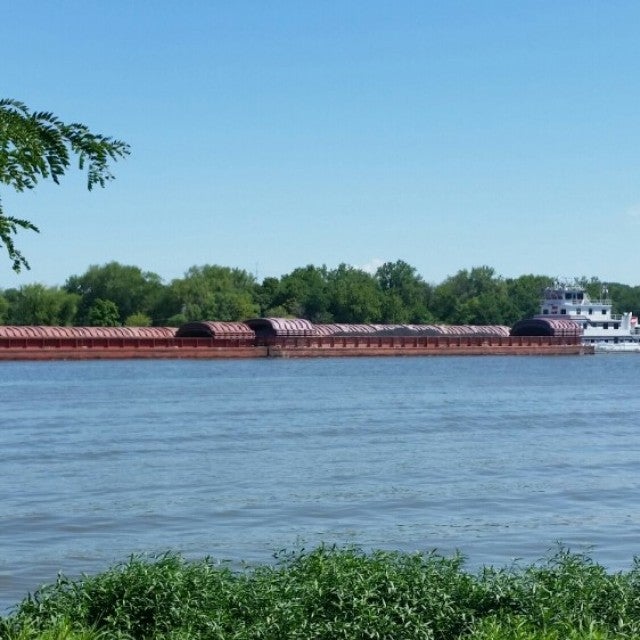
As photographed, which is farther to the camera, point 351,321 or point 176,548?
point 351,321

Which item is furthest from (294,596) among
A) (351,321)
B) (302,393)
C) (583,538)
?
(351,321)

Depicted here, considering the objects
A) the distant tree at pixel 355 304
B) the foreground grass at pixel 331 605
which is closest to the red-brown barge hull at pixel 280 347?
the distant tree at pixel 355 304

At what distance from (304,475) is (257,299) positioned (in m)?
121

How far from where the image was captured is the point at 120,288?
449ft

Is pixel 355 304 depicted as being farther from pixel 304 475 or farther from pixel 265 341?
pixel 304 475

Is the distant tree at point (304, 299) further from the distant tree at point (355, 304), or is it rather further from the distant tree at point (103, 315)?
the distant tree at point (103, 315)

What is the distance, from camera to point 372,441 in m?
31.2

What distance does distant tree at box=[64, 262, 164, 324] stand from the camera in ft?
446

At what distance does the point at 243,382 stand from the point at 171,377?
5801 millimetres

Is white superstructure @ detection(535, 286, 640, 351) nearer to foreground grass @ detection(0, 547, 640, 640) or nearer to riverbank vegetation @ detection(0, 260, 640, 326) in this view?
riverbank vegetation @ detection(0, 260, 640, 326)

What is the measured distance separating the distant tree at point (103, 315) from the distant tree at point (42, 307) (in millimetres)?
2029

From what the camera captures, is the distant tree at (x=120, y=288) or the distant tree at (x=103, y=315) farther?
the distant tree at (x=120, y=288)

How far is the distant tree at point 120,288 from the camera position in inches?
5349

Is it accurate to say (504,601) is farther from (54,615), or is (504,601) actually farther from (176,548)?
(176,548)
